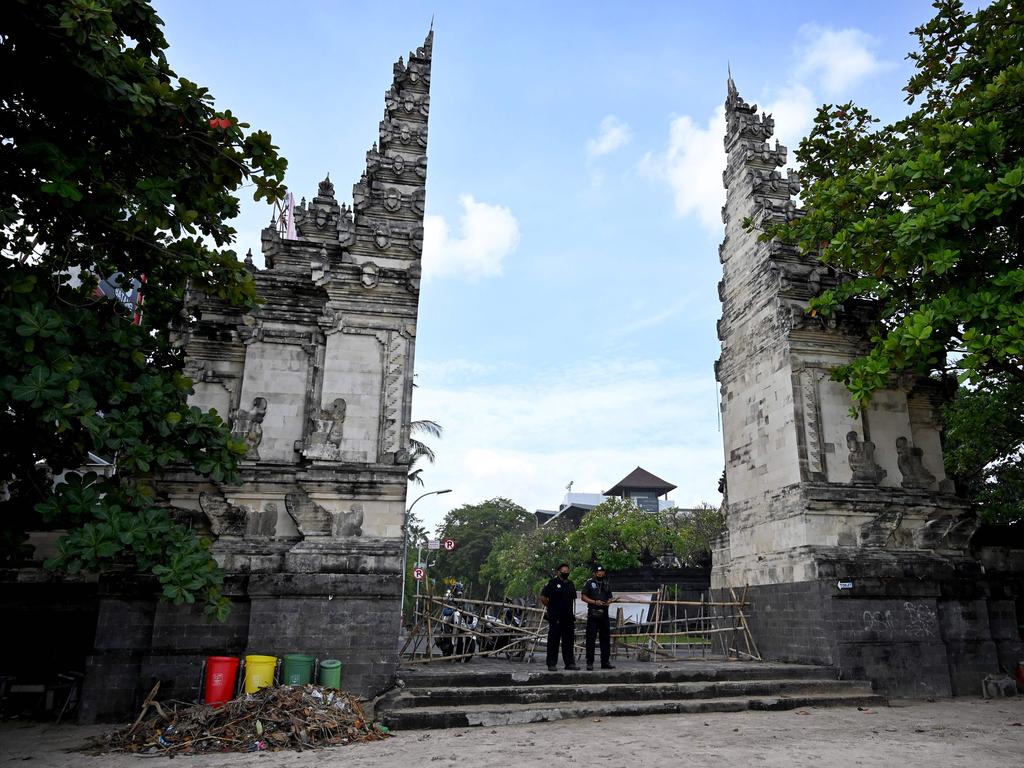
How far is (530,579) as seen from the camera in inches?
1662

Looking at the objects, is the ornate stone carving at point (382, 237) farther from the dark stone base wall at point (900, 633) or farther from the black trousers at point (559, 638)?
the dark stone base wall at point (900, 633)

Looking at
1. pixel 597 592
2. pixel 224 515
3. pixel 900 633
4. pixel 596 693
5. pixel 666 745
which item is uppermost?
pixel 224 515

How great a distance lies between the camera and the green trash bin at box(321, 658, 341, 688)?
10.7m

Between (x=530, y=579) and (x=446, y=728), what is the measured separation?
33.0 meters

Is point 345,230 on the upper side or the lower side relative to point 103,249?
upper

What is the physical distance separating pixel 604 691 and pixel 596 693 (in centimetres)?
14

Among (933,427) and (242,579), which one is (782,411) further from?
(242,579)

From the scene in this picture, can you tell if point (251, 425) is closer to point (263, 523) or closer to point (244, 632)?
point (263, 523)

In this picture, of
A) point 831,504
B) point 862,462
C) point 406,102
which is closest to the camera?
point 831,504

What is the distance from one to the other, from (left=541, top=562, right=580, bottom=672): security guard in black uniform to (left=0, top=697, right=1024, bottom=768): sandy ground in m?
2.23

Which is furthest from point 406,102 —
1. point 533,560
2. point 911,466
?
point 533,560

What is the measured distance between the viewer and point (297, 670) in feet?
34.6

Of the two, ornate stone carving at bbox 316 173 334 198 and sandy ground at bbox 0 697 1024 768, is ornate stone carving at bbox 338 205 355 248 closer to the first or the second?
ornate stone carving at bbox 316 173 334 198

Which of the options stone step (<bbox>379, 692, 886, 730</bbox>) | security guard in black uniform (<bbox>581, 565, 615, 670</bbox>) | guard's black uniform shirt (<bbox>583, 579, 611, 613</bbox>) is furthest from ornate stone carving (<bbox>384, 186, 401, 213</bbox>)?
stone step (<bbox>379, 692, 886, 730</bbox>)
